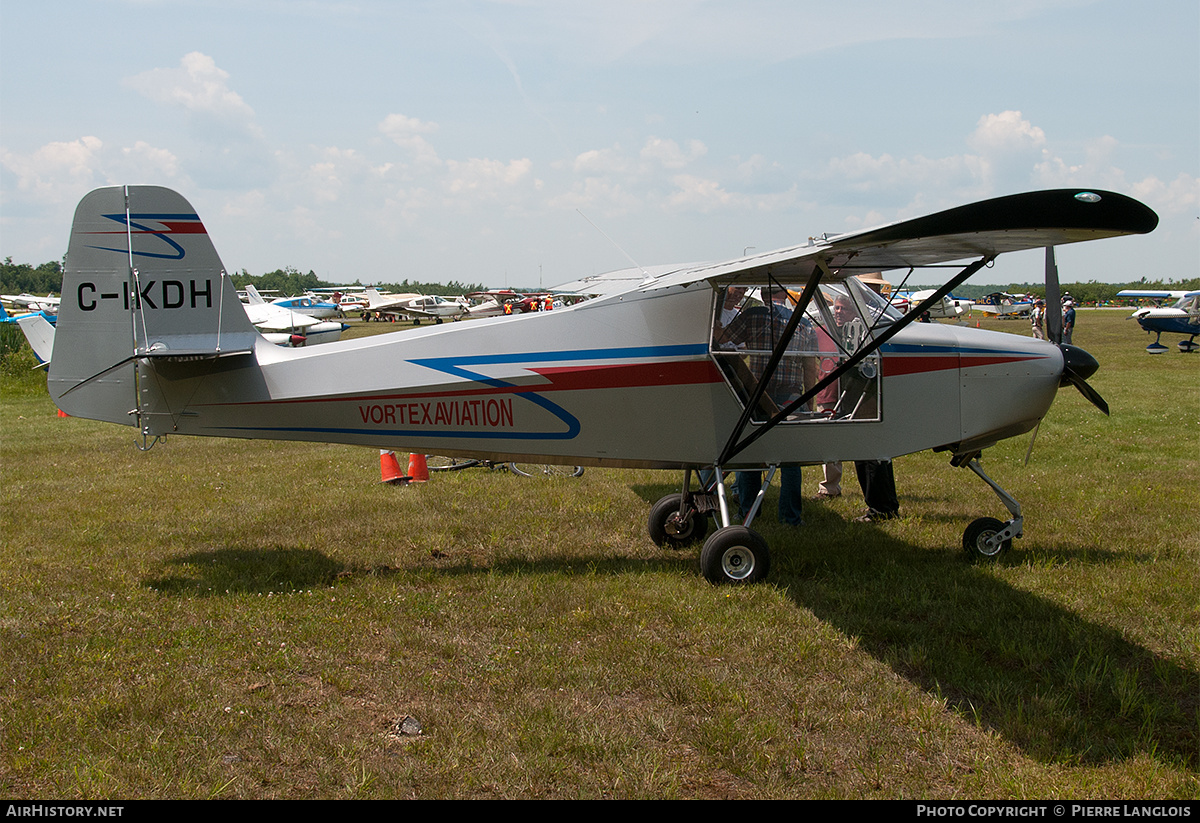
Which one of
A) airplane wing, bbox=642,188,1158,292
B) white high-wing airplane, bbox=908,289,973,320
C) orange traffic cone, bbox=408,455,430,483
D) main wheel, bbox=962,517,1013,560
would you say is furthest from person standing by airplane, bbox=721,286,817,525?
orange traffic cone, bbox=408,455,430,483

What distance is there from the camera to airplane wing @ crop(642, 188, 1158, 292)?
3992 mm

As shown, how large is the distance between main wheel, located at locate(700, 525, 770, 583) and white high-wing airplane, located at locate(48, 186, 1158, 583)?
14mm

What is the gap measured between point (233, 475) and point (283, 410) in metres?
5.14

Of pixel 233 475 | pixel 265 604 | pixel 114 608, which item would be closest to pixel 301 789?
pixel 265 604

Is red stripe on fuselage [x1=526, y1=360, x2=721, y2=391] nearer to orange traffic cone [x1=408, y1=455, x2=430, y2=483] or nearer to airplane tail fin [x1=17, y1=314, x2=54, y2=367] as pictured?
orange traffic cone [x1=408, y1=455, x2=430, y2=483]

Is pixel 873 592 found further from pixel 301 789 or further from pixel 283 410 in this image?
pixel 283 410

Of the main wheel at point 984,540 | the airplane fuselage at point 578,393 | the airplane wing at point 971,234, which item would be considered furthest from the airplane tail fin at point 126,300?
the main wheel at point 984,540

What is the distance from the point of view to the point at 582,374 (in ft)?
20.6

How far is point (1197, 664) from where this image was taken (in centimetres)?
466

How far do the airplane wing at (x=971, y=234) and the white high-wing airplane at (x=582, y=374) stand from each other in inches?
2.8

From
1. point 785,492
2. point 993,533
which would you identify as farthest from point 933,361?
point 785,492

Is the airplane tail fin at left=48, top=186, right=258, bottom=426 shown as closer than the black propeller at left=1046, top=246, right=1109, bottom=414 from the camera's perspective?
Yes

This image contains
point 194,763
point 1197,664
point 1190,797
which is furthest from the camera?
point 1197,664

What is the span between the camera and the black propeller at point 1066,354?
6641 millimetres
